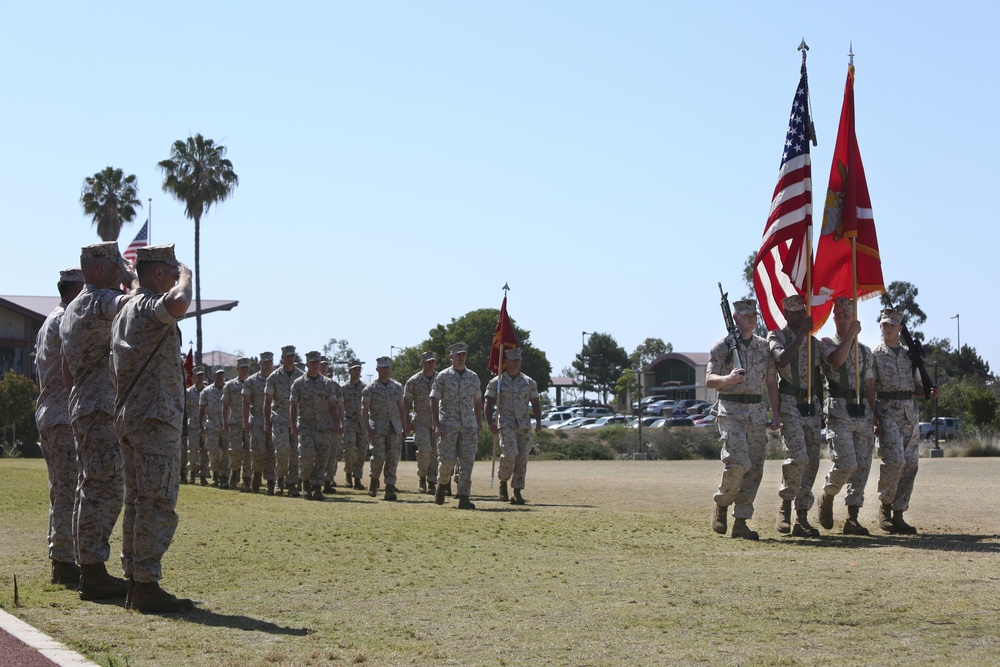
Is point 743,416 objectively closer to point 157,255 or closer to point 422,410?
point 157,255

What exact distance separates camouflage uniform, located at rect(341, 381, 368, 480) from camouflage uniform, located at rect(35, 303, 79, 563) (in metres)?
13.2

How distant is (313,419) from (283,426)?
0.70m

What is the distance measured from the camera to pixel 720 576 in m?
8.76

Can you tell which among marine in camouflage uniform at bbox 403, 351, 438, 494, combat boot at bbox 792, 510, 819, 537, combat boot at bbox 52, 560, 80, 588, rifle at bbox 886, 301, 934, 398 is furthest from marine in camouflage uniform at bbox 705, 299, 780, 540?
marine in camouflage uniform at bbox 403, 351, 438, 494

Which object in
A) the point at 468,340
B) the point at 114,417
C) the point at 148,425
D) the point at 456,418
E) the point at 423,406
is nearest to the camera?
the point at 148,425

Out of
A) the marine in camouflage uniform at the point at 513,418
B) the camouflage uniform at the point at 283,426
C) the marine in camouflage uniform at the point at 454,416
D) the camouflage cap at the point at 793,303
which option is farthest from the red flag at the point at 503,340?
the camouflage cap at the point at 793,303

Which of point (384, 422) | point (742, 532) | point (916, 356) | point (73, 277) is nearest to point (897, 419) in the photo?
point (916, 356)

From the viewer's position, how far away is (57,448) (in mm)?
8711

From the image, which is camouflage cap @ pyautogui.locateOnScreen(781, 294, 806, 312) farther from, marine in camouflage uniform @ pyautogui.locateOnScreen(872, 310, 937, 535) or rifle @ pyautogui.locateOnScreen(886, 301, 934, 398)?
rifle @ pyautogui.locateOnScreen(886, 301, 934, 398)

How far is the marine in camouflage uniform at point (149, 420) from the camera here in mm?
7371

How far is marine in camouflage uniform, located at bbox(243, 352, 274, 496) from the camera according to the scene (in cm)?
2138

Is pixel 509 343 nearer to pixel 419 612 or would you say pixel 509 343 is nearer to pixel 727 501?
pixel 727 501

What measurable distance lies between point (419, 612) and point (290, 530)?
5331mm

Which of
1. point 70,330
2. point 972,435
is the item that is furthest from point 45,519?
point 972,435
